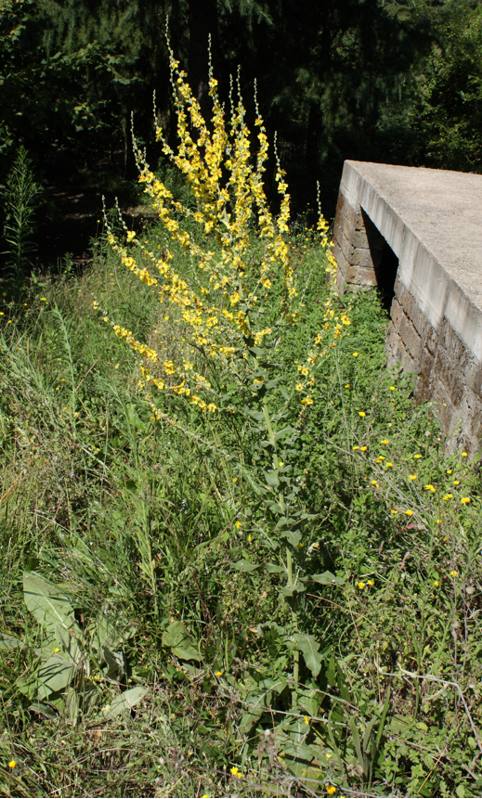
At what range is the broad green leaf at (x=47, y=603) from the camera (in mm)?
2861

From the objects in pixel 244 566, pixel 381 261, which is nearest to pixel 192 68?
pixel 381 261

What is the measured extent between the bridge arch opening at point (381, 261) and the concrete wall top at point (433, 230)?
256mm

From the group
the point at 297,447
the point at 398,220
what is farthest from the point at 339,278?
the point at 297,447

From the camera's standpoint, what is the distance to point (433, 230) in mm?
4766

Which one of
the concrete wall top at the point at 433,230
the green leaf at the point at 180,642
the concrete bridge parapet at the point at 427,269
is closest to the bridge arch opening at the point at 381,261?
the concrete bridge parapet at the point at 427,269

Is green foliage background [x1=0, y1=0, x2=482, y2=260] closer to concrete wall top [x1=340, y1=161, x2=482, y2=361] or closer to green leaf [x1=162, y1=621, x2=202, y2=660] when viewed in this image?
concrete wall top [x1=340, y1=161, x2=482, y2=361]

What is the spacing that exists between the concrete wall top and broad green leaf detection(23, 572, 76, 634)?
6.91 ft

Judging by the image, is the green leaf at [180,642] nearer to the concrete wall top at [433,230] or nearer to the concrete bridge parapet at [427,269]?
the concrete bridge parapet at [427,269]

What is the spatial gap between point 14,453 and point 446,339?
2.31m

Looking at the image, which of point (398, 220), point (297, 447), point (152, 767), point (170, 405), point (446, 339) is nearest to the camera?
point (152, 767)

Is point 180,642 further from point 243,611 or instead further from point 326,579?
point 326,579

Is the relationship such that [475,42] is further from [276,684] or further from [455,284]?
[276,684]

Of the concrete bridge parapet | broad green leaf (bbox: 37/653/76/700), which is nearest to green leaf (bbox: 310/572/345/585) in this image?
broad green leaf (bbox: 37/653/76/700)

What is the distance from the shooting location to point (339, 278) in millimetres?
7113
